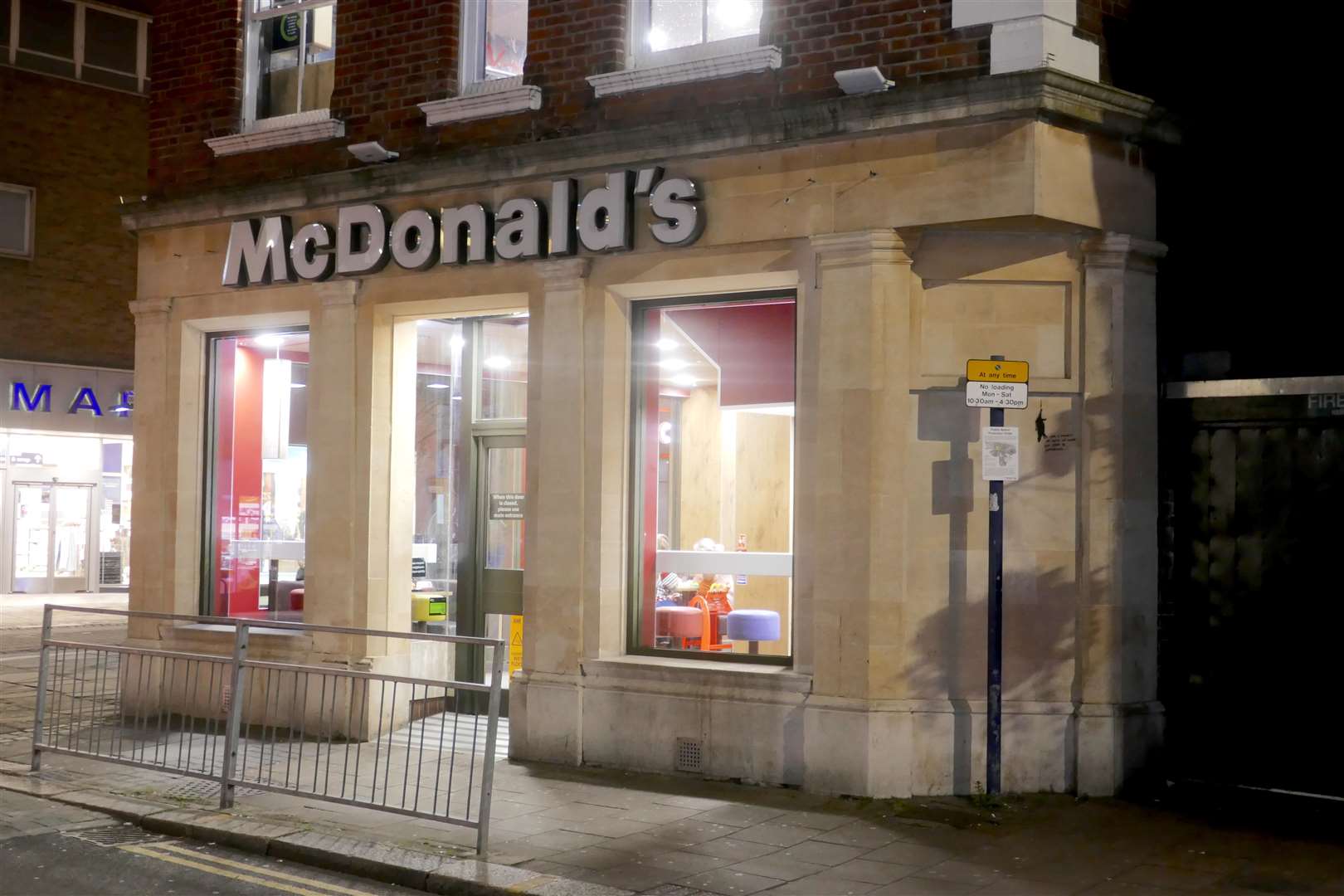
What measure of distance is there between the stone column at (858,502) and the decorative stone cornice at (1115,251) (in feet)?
4.00

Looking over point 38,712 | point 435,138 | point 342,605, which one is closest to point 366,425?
point 342,605

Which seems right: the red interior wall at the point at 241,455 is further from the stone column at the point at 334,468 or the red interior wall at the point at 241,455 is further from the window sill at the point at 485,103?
the window sill at the point at 485,103

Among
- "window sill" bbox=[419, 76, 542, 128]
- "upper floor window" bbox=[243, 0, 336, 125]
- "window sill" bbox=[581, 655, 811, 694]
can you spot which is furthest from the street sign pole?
"upper floor window" bbox=[243, 0, 336, 125]

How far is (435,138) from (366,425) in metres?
2.48

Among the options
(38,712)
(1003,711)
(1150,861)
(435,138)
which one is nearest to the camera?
(1150,861)

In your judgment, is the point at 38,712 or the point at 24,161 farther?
the point at 24,161

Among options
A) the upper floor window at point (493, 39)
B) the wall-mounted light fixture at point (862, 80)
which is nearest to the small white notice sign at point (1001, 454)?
the wall-mounted light fixture at point (862, 80)

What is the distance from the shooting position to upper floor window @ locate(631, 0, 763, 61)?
10.5 metres

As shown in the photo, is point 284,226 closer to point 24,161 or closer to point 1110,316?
point 1110,316

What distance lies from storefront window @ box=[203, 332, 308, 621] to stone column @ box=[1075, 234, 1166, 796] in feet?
23.5

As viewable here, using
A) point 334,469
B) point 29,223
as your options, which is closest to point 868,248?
point 334,469

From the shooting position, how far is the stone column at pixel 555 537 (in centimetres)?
1062

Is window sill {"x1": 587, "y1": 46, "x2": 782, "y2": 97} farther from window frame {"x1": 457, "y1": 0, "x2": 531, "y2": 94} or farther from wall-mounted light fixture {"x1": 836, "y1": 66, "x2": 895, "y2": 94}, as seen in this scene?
window frame {"x1": 457, "y1": 0, "x2": 531, "y2": 94}

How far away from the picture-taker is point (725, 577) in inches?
413
